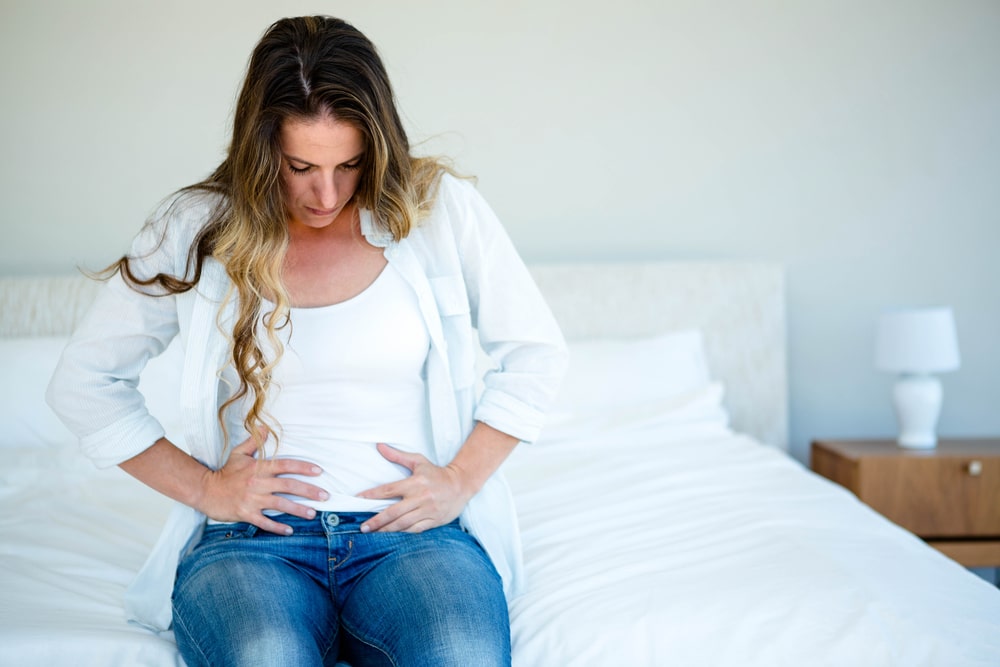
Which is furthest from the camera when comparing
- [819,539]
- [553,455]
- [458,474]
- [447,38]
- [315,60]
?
[447,38]

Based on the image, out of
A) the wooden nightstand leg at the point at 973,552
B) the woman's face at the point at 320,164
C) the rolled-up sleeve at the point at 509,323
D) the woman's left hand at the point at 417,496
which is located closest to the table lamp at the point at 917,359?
the wooden nightstand leg at the point at 973,552

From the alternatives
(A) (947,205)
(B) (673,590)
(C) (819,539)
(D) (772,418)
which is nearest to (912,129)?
(A) (947,205)

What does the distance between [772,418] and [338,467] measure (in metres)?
2.04

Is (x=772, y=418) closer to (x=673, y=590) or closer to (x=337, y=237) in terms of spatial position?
(x=673, y=590)

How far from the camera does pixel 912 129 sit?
3139 mm

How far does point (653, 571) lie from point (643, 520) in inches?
11.2

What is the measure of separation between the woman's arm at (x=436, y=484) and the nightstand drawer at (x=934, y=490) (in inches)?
67.1

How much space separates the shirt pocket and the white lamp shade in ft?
6.04

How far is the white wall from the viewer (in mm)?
2889

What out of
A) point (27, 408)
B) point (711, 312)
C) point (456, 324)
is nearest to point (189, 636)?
point (456, 324)

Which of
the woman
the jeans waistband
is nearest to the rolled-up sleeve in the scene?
the woman

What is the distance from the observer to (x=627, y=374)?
8.84 ft

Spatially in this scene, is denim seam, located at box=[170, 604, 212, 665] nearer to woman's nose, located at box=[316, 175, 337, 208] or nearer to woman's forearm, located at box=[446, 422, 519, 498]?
woman's forearm, located at box=[446, 422, 519, 498]

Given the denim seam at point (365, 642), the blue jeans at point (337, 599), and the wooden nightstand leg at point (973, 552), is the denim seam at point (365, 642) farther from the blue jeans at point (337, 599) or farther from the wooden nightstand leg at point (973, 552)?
the wooden nightstand leg at point (973, 552)
